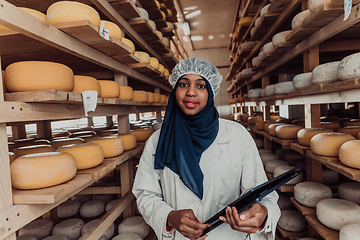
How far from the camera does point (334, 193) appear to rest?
203 centimetres

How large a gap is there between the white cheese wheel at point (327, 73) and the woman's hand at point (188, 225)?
4.43 ft

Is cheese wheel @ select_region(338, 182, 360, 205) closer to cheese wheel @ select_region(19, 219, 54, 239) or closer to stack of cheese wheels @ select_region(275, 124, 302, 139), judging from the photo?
stack of cheese wheels @ select_region(275, 124, 302, 139)

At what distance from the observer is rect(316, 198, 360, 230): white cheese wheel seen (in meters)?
1.45

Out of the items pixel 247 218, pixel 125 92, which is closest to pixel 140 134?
pixel 125 92

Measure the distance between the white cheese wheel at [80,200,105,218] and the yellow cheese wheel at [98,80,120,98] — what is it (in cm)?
124

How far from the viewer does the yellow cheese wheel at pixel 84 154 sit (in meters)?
1.35

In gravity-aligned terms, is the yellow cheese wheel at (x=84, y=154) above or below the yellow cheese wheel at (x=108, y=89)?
below

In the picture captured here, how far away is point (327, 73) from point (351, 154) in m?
0.58

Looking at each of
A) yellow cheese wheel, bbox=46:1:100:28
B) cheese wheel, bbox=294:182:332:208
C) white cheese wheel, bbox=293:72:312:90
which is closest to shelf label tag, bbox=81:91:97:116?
yellow cheese wheel, bbox=46:1:100:28

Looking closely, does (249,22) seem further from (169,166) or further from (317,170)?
(169,166)

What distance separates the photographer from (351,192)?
174 centimetres

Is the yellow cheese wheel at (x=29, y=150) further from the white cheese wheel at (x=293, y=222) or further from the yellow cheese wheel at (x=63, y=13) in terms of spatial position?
the white cheese wheel at (x=293, y=222)

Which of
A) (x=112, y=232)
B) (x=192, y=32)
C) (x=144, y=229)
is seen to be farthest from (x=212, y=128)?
(x=192, y=32)

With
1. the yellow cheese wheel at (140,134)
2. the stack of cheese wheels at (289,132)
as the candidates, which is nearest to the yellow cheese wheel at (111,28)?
the yellow cheese wheel at (140,134)
